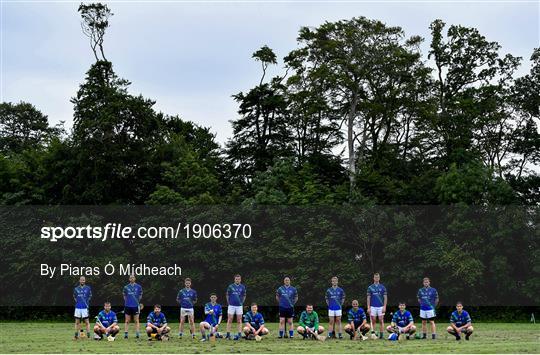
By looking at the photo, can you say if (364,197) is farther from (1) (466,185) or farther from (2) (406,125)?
(2) (406,125)

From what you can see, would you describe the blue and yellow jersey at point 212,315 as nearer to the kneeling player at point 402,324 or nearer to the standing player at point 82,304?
the standing player at point 82,304

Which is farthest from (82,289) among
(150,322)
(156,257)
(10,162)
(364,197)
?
(10,162)

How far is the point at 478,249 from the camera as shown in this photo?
4969 centimetres

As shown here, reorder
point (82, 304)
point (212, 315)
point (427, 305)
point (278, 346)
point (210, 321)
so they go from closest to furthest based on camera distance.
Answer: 1. point (278, 346)
2. point (210, 321)
3. point (212, 315)
4. point (427, 305)
5. point (82, 304)

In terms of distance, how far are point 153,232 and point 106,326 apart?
2385 cm

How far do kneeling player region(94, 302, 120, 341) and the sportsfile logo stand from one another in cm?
2236

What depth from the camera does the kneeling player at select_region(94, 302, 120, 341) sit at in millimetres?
28703

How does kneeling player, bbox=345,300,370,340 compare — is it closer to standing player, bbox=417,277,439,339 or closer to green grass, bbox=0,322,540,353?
green grass, bbox=0,322,540,353

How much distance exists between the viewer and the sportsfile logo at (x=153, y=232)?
170 ft

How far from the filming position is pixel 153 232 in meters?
52.7

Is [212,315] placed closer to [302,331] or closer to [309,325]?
[302,331]

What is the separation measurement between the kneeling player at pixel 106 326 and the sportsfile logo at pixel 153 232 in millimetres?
22357

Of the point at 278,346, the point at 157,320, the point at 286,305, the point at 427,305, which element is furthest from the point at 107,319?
the point at 427,305

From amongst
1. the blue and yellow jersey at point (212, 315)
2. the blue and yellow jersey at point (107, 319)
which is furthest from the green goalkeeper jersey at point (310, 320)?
the blue and yellow jersey at point (107, 319)
